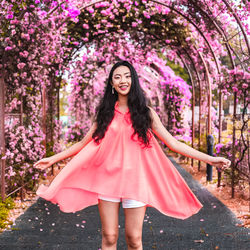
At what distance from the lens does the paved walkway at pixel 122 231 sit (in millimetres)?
3492

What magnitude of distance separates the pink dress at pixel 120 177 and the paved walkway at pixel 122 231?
101cm

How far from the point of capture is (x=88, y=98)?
40.7 feet

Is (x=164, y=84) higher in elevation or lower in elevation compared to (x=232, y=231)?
higher

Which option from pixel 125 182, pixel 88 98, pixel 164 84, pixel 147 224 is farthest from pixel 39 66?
pixel 164 84

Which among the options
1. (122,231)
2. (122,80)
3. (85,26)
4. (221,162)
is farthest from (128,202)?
(85,26)

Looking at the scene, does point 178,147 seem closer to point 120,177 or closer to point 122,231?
point 120,177

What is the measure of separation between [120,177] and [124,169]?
2.2 inches

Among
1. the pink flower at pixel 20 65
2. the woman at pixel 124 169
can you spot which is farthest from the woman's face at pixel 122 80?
the pink flower at pixel 20 65

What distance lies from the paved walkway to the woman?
1.06 m

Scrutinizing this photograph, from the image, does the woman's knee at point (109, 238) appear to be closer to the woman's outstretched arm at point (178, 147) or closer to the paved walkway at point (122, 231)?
the woman's outstretched arm at point (178, 147)

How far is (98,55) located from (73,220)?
22.8ft

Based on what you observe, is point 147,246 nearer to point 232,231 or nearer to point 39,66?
point 232,231

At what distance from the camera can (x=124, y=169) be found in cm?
240

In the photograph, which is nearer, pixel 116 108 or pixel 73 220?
pixel 116 108
